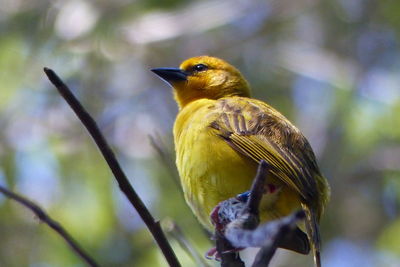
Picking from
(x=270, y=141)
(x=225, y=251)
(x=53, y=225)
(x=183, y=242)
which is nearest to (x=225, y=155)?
(x=270, y=141)

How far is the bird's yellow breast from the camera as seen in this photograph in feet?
13.0

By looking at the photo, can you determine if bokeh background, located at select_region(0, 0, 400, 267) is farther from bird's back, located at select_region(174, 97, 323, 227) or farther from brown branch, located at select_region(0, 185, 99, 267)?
brown branch, located at select_region(0, 185, 99, 267)

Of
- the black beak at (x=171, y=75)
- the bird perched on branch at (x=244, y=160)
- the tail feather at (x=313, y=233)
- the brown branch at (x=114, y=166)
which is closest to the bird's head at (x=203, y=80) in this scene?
the black beak at (x=171, y=75)

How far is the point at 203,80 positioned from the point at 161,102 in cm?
280

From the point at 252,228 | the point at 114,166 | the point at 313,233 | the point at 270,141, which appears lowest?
the point at 313,233

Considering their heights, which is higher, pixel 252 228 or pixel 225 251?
pixel 252 228

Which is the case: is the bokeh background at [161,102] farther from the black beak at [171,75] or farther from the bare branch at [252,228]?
the bare branch at [252,228]

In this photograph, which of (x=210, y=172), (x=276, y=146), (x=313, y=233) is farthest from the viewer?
(x=276, y=146)

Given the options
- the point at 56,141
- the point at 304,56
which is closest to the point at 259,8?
the point at 304,56

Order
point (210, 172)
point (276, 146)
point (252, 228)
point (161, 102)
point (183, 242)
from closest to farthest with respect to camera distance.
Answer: point (252, 228) < point (183, 242) < point (210, 172) < point (276, 146) < point (161, 102)

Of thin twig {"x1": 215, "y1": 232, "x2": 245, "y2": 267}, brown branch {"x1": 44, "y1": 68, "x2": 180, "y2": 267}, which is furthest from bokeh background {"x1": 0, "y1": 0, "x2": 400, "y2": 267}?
brown branch {"x1": 44, "y1": 68, "x2": 180, "y2": 267}

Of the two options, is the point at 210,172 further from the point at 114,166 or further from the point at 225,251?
the point at 114,166

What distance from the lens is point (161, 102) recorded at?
8305 millimetres

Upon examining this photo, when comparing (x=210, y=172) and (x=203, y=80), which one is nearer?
(x=210, y=172)
